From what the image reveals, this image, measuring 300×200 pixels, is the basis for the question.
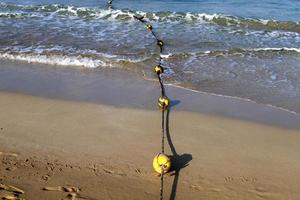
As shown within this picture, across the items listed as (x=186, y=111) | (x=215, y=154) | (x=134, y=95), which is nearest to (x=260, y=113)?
(x=186, y=111)

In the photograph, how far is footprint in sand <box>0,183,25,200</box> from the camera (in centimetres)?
512

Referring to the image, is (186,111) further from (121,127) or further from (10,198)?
(10,198)

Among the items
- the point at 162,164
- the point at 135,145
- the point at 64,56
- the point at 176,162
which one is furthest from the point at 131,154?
the point at 64,56

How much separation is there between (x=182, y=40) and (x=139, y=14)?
4239 mm

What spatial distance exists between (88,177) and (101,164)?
0.34 meters

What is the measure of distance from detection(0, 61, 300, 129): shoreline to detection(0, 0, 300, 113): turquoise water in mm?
359

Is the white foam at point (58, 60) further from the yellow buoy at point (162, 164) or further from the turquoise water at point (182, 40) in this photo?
the yellow buoy at point (162, 164)

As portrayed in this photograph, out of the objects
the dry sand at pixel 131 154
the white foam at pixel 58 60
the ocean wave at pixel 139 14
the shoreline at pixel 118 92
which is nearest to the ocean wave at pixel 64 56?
the white foam at pixel 58 60

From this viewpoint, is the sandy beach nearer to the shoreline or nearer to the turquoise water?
the shoreline

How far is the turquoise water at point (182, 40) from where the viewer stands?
9242mm

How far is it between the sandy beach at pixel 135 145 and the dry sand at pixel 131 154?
0.01 meters

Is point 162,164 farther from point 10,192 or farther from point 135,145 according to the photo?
point 10,192

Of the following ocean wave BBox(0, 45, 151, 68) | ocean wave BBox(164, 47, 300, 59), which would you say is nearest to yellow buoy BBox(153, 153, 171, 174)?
ocean wave BBox(0, 45, 151, 68)

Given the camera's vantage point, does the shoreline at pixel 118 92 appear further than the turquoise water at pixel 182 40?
No
